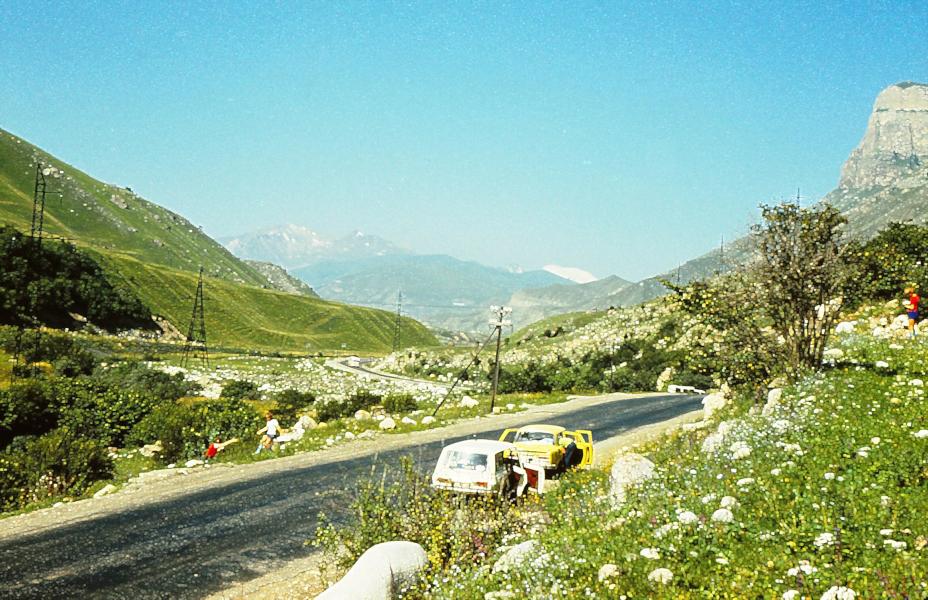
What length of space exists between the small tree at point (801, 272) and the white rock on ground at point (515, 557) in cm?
1178

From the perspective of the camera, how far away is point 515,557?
8.78m

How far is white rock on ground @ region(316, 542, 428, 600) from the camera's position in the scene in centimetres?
785

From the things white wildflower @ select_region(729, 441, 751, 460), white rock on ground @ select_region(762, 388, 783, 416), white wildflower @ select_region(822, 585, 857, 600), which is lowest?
white wildflower @ select_region(822, 585, 857, 600)

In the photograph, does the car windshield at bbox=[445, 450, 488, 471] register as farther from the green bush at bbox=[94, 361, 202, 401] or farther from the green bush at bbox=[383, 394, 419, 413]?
the green bush at bbox=[94, 361, 202, 401]

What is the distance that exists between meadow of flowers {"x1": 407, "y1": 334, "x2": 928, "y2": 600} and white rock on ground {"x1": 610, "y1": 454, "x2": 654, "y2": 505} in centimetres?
28

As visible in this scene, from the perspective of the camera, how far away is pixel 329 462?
74.2ft

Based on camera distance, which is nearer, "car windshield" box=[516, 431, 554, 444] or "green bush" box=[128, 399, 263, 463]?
"car windshield" box=[516, 431, 554, 444]

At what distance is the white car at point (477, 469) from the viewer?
13.2 metres

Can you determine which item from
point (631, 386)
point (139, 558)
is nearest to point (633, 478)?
point (139, 558)

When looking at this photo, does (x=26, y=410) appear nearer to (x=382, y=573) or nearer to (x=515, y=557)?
(x=382, y=573)

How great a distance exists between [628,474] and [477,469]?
3389 mm

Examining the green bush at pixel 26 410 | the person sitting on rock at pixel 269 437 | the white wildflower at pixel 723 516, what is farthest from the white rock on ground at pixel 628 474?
the green bush at pixel 26 410

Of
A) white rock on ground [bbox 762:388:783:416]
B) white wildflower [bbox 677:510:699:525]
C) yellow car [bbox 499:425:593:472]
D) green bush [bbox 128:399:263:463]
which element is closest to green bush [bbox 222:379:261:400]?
green bush [bbox 128:399:263:463]

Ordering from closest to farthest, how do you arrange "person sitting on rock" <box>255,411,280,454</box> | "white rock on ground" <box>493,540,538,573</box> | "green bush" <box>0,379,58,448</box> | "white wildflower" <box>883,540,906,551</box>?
"white wildflower" <box>883,540,906,551</box>
"white rock on ground" <box>493,540,538,573</box>
"person sitting on rock" <box>255,411,280,454</box>
"green bush" <box>0,379,58,448</box>
